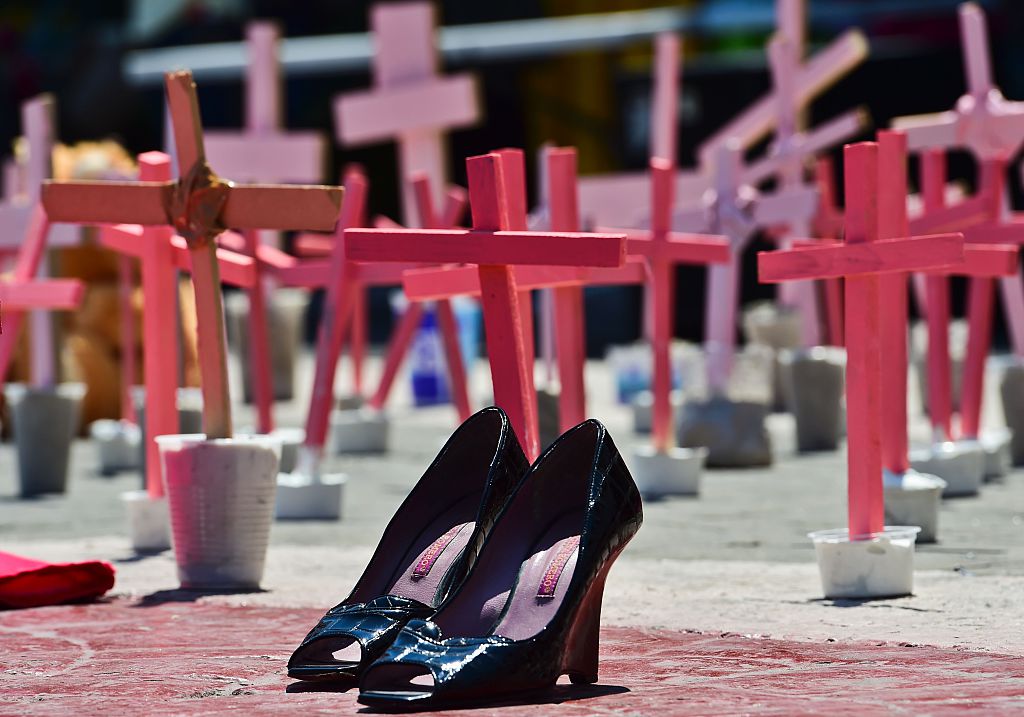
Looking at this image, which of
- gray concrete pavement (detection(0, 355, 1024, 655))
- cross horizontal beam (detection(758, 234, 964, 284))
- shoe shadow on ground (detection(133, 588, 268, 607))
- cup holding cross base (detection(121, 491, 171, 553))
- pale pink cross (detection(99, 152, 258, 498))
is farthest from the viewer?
cup holding cross base (detection(121, 491, 171, 553))

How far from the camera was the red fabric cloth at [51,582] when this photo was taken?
201 inches

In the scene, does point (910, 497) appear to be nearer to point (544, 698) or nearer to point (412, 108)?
point (544, 698)

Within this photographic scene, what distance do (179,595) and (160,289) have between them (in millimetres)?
1135

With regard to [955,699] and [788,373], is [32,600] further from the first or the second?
[788,373]

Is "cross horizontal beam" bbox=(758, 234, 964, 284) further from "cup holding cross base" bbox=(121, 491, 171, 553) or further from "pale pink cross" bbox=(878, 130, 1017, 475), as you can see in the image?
"cup holding cross base" bbox=(121, 491, 171, 553)

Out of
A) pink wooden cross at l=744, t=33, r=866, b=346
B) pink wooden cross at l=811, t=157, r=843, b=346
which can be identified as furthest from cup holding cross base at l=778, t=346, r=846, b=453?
pink wooden cross at l=744, t=33, r=866, b=346

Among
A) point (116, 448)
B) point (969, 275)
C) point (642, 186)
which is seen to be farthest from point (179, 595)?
point (642, 186)

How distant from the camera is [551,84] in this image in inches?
722

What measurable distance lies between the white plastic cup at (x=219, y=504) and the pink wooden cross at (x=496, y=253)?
959mm

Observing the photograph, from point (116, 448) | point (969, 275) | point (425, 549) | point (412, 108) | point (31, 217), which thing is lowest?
point (116, 448)

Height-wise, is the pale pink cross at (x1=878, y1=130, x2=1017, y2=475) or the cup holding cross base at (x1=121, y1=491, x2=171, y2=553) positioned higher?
the pale pink cross at (x1=878, y1=130, x2=1017, y2=475)

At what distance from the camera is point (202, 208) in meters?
5.21

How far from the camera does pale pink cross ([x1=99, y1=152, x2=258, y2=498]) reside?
236 inches

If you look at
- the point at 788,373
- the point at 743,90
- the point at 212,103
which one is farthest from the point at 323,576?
the point at 212,103
